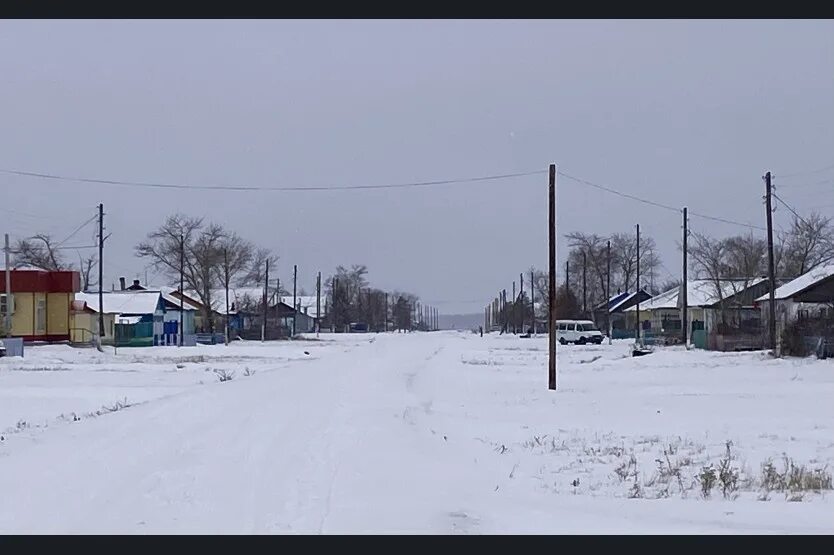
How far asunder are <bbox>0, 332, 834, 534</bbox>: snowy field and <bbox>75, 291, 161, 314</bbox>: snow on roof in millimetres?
52525

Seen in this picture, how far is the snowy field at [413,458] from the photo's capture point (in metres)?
10.6

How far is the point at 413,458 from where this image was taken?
15328 mm

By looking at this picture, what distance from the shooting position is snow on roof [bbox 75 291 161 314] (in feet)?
279

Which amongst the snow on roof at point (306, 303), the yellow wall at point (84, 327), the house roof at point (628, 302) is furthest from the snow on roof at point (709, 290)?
the snow on roof at point (306, 303)

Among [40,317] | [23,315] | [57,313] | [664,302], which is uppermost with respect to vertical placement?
[664,302]

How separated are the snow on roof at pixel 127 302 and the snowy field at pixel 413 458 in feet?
172

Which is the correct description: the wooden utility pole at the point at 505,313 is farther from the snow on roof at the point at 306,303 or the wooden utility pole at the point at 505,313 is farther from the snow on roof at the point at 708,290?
the snow on roof at the point at 708,290

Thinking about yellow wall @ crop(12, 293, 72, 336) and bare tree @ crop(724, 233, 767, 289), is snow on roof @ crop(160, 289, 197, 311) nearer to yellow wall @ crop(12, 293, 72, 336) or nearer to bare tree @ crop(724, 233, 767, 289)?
yellow wall @ crop(12, 293, 72, 336)

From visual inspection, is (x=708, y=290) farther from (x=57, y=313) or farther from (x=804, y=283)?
(x=57, y=313)

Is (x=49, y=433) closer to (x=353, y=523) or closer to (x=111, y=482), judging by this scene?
(x=111, y=482)

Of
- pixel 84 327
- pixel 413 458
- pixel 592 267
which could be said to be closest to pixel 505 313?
pixel 592 267

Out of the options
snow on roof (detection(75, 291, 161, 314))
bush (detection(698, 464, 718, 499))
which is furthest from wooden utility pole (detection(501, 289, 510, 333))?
bush (detection(698, 464, 718, 499))

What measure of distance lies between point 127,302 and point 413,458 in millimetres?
75186

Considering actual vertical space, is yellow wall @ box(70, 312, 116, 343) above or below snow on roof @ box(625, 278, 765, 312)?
below
